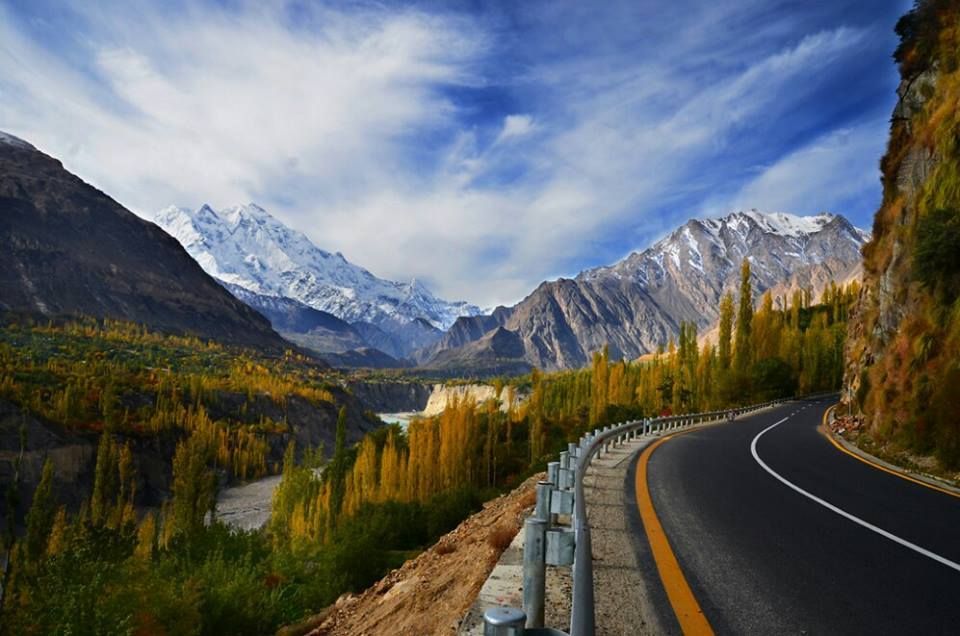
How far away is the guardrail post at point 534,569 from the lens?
3107 millimetres

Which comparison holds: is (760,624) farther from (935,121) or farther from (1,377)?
(1,377)

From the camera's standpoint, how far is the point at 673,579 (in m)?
4.90

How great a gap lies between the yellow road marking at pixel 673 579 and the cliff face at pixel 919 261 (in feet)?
33.7

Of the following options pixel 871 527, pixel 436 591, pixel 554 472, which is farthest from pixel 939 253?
pixel 436 591

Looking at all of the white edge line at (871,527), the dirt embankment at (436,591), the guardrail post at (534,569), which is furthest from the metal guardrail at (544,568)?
the white edge line at (871,527)

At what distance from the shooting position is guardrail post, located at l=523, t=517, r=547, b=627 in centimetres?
311

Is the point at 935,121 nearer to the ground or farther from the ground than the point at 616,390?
farther from the ground

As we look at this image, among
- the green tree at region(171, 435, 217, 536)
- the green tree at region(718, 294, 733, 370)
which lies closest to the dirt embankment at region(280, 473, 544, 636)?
the green tree at region(171, 435, 217, 536)

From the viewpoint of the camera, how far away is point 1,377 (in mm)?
80625

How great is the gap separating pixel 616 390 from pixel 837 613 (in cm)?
6771

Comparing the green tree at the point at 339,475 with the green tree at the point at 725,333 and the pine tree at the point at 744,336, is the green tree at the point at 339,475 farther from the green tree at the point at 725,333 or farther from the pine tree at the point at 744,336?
the pine tree at the point at 744,336

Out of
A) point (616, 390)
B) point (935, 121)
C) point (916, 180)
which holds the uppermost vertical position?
point (935, 121)

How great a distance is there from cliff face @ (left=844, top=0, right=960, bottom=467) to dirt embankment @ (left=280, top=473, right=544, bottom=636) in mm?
12006

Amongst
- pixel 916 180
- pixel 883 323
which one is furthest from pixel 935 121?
pixel 883 323
